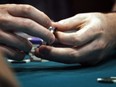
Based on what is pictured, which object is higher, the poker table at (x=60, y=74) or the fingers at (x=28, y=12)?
the fingers at (x=28, y=12)

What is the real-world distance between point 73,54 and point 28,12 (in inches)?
5.4

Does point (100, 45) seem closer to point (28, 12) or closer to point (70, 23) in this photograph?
point (70, 23)

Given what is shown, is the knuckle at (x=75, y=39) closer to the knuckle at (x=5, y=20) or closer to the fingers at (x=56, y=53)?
the fingers at (x=56, y=53)

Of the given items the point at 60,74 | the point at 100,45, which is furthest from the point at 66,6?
the point at 60,74

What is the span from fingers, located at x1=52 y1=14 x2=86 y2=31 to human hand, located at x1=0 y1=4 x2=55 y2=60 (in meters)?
0.04

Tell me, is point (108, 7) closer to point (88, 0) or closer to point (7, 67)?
point (88, 0)

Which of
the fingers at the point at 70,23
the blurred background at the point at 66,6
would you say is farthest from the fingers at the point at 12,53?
the blurred background at the point at 66,6

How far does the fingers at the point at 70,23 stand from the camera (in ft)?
1.88

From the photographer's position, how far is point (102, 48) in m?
0.62

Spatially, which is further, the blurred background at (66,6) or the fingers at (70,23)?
the blurred background at (66,6)

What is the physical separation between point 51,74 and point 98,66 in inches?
5.7

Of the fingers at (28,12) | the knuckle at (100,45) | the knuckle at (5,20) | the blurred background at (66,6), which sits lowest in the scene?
the knuckle at (100,45)

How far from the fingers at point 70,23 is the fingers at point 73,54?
6 cm

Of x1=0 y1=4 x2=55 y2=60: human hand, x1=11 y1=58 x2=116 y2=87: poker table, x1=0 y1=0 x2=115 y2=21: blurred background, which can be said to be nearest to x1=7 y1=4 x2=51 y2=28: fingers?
x1=0 y1=4 x2=55 y2=60: human hand
